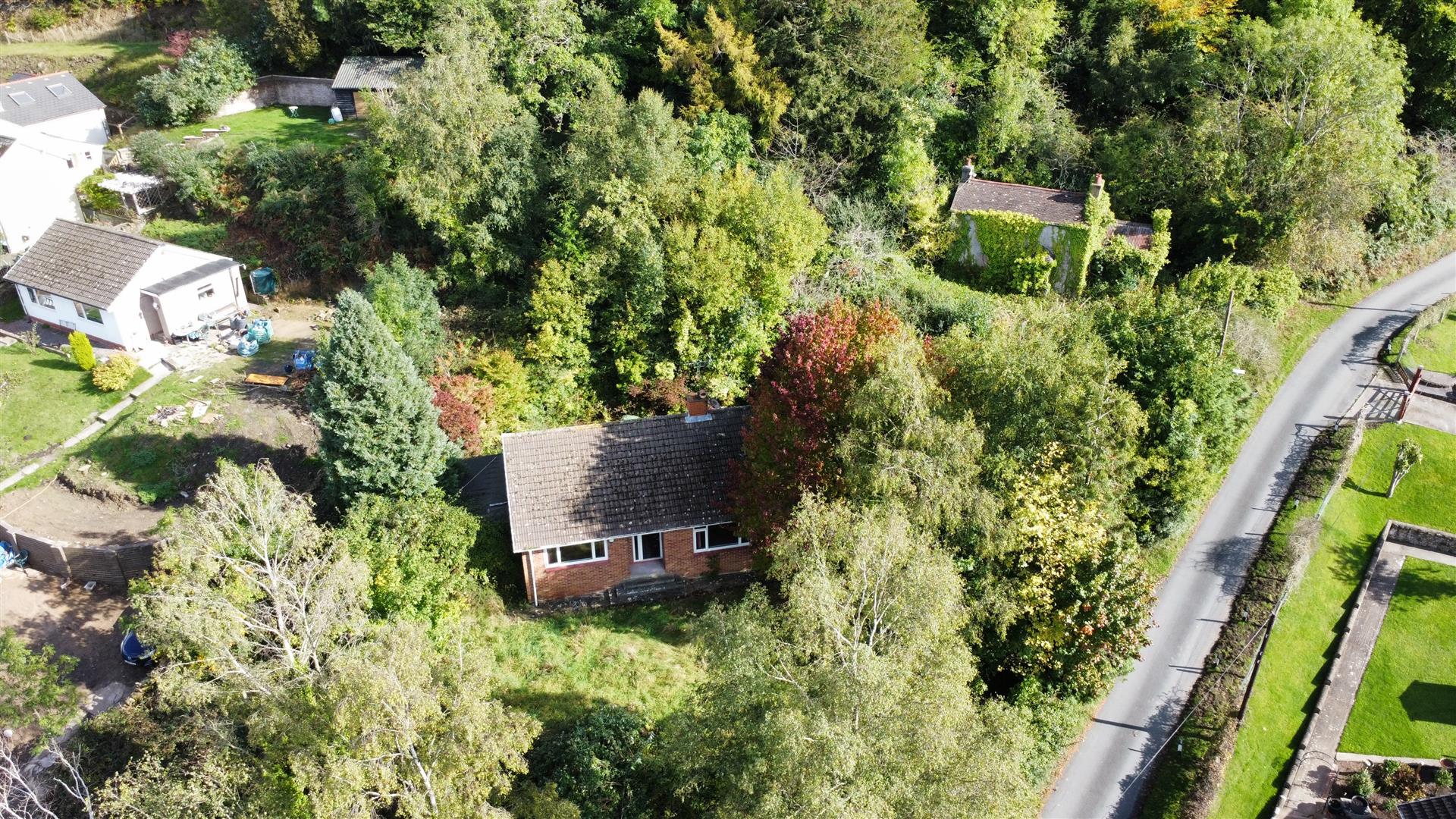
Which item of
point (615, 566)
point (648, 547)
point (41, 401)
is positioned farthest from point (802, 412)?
point (41, 401)

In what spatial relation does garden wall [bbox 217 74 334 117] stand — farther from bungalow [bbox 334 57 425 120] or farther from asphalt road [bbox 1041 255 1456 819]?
asphalt road [bbox 1041 255 1456 819]

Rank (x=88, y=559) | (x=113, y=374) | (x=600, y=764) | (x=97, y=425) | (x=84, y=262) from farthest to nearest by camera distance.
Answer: (x=84, y=262) < (x=113, y=374) < (x=97, y=425) < (x=88, y=559) < (x=600, y=764)

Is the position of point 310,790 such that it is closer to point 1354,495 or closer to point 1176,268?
point 1354,495

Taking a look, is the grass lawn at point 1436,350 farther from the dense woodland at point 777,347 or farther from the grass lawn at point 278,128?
the grass lawn at point 278,128

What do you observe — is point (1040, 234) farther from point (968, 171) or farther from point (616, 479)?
point (616, 479)

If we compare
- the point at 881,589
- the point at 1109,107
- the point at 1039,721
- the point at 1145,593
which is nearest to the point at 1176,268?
the point at 1109,107

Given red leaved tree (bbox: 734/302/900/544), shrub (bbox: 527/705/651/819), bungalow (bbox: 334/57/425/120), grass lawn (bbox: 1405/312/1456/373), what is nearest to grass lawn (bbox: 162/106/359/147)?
bungalow (bbox: 334/57/425/120)
